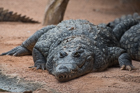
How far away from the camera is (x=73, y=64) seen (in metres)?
4.16

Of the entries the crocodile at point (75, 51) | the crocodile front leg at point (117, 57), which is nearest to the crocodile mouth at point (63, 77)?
the crocodile at point (75, 51)

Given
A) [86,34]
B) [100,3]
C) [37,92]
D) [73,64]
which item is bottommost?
[37,92]

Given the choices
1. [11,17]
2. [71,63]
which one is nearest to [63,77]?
[71,63]

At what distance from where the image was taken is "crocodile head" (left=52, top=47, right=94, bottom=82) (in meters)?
4.01

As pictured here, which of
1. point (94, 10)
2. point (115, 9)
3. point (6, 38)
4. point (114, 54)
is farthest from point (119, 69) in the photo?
point (115, 9)

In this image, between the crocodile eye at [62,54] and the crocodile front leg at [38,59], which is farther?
the crocodile front leg at [38,59]

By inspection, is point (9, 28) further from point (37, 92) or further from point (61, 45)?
point (37, 92)

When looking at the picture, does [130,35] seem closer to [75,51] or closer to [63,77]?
[75,51]

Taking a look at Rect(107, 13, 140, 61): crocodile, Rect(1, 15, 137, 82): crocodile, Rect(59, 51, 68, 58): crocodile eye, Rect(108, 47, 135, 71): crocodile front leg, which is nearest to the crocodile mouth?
Rect(1, 15, 137, 82): crocodile

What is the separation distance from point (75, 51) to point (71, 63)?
0.28m

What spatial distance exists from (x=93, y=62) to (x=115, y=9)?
1108 centimetres

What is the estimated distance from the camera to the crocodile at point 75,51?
4.23 m

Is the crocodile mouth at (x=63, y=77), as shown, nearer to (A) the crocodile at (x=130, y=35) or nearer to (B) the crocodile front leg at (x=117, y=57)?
(B) the crocodile front leg at (x=117, y=57)

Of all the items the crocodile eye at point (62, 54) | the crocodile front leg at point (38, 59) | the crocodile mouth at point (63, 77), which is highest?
the crocodile eye at point (62, 54)
